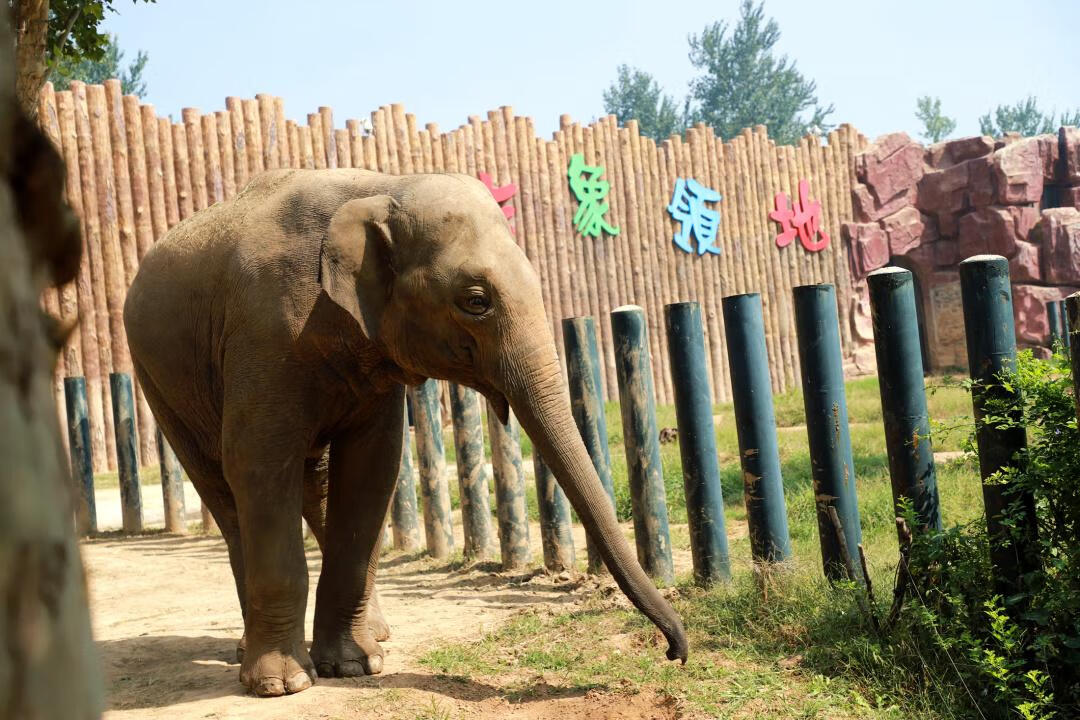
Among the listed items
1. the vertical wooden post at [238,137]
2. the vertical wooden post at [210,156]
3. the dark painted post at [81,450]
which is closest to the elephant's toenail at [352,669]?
the dark painted post at [81,450]

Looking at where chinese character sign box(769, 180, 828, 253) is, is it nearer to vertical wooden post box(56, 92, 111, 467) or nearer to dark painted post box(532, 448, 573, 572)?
vertical wooden post box(56, 92, 111, 467)

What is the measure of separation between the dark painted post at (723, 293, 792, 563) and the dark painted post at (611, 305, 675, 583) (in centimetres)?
59

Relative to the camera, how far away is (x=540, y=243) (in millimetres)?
15062

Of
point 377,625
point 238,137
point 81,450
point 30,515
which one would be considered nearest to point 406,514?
point 377,625

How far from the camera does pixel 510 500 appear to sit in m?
6.00

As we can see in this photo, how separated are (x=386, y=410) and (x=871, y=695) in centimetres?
208

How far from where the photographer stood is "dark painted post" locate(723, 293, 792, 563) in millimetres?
4621

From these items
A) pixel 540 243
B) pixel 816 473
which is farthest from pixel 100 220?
pixel 816 473

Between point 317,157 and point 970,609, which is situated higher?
point 317,157

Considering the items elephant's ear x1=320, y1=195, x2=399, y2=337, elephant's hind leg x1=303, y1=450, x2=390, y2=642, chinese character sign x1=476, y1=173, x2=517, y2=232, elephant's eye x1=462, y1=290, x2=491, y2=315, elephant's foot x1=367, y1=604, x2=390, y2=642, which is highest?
chinese character sign x1=476, y1=173, x2=517, y2=232

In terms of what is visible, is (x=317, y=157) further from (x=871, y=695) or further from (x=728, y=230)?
(x=871, y=695)

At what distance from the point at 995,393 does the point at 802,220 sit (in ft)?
50.0

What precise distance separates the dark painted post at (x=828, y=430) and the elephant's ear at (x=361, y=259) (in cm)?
166

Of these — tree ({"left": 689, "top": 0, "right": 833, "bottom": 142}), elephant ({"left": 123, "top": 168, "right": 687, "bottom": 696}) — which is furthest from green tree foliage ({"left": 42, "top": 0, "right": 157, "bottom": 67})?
tree ({"left": 689, "top": 0, "right": 833, "bottom": 142})
